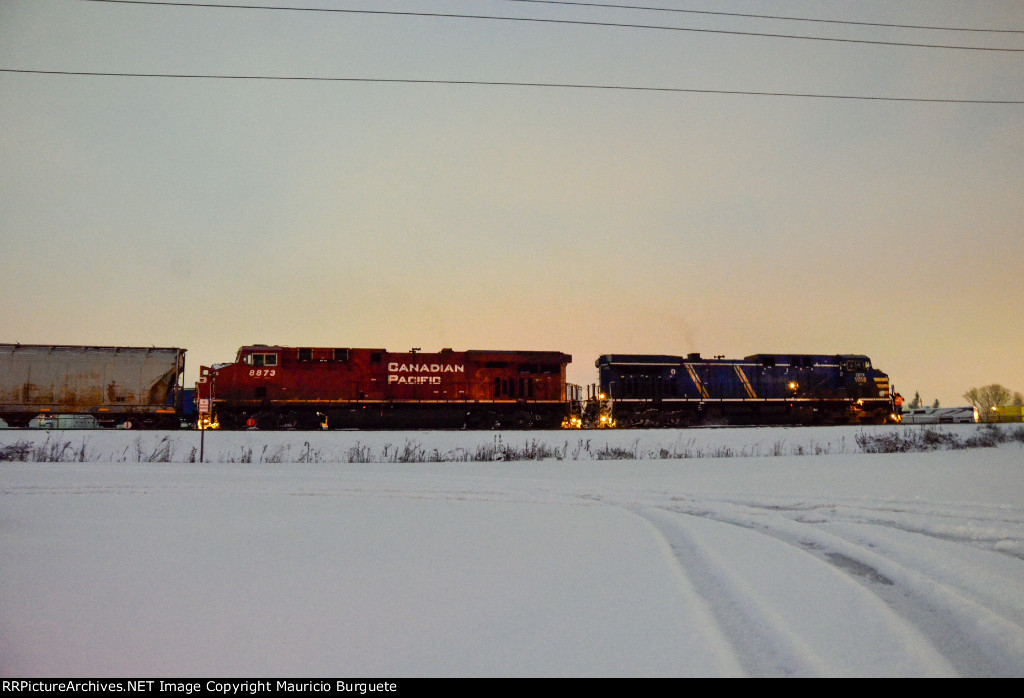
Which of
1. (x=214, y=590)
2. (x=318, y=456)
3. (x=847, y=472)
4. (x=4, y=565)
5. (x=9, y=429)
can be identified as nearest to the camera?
(x=214, y=590)

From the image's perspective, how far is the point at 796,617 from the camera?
3887 millimetres

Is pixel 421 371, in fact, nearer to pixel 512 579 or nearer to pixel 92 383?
pixel 92 383

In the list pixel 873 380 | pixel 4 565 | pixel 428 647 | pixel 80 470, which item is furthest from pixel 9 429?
pixel 873 380

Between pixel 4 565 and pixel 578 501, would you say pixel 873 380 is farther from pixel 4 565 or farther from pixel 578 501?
pixel 4 565

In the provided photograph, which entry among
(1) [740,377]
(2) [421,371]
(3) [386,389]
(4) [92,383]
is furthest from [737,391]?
(4) [92,383]

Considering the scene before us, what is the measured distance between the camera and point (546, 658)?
10.9ft

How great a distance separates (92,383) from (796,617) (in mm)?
29472

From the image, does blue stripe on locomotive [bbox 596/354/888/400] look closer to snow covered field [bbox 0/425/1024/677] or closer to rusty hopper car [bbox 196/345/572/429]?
rusty hopper car [bbox 196/345/572/429]

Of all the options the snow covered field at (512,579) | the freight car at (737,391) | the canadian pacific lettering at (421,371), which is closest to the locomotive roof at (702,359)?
the freight car at (737,391)

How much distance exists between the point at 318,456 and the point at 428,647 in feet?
46.9

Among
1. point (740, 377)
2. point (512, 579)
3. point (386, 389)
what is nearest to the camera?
point (512, 579)

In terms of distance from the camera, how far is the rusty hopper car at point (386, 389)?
84.1ft

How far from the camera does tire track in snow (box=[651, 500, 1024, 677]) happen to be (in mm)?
3375

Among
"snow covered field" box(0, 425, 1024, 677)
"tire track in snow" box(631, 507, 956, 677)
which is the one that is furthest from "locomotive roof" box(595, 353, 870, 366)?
"tire track in snow" box(631, 507, 956, 677)
